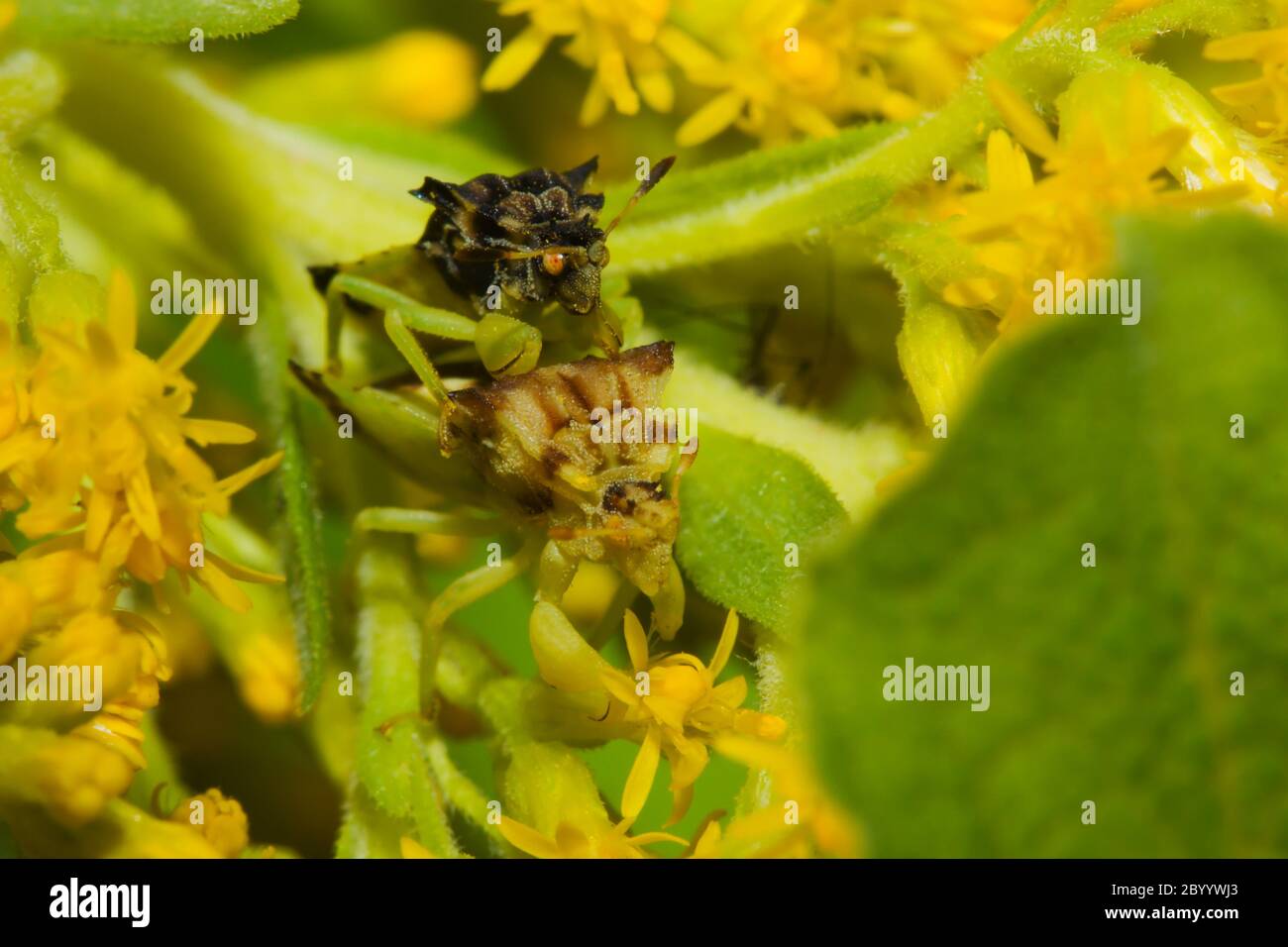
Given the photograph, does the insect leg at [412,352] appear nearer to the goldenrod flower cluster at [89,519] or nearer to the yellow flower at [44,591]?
the goldenrod flower cluster at [89,519]

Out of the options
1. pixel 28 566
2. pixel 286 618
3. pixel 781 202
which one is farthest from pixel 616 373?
pixel 286 618

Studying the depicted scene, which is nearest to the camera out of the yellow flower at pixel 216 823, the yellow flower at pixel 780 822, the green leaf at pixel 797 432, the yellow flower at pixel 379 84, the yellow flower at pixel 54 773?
the yellow flower at pixel 780 822

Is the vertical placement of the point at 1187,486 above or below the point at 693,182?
below

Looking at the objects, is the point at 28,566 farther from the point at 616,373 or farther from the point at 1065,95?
the point at 1065,95

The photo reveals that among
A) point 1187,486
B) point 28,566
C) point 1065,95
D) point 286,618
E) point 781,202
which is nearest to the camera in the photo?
point 1187,486

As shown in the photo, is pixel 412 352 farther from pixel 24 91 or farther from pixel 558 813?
pixel 24 91

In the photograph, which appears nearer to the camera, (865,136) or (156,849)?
(156,849)

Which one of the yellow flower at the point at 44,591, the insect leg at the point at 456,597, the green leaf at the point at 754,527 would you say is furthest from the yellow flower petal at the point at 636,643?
the yellow flower at the point at 44,591
